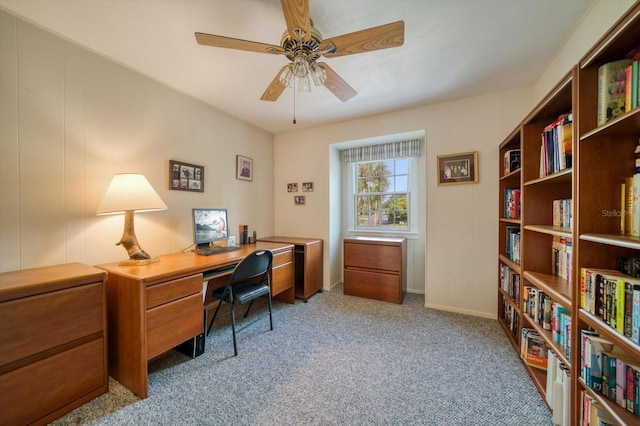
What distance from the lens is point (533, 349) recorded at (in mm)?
1625

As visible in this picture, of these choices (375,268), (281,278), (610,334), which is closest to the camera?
(610,334)

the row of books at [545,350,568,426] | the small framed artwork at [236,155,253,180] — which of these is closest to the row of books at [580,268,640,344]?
the row of books at [545,350,568,426]

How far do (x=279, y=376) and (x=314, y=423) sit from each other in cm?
45

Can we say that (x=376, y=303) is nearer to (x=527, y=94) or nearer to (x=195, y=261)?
(x=195, y=261)

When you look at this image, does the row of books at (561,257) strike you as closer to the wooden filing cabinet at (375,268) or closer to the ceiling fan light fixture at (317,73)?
the wooden filing cabinet at (375,268)

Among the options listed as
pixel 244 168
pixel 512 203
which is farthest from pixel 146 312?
pixel 512 203

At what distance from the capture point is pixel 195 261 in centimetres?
188

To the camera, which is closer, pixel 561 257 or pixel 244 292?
pixel 561 257

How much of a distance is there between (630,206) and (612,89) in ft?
1.60

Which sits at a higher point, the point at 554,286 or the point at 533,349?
the point at 554,286

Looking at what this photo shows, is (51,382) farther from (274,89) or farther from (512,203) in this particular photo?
(512,203)

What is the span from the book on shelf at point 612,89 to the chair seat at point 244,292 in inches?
92.1

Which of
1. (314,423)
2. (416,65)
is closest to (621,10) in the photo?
(416,65)

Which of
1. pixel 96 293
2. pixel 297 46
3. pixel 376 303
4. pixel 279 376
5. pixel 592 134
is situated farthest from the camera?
pixel 376 303
